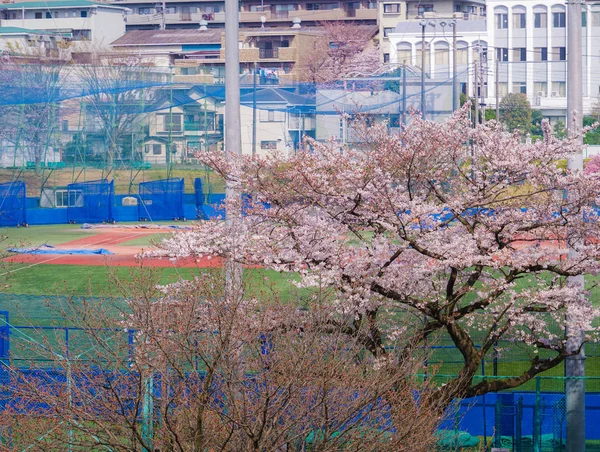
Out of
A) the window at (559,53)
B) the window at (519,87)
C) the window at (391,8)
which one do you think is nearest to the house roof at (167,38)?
the window at (391,8)

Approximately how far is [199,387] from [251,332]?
2.47ft

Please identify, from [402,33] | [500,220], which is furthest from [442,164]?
[402,33]

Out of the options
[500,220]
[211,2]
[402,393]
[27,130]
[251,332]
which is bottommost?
[402,393]

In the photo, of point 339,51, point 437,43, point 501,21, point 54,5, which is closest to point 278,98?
point 501,21

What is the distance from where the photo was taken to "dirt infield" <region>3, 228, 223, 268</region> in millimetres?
27344

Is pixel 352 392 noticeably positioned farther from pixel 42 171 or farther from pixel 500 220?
pixel 42 171

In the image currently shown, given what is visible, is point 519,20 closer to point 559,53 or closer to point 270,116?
point 559,53

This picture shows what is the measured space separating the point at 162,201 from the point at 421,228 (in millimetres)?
30761

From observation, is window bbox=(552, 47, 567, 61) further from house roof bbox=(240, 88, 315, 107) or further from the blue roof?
the blue roof

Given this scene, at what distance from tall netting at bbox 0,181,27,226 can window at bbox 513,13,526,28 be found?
106 ft

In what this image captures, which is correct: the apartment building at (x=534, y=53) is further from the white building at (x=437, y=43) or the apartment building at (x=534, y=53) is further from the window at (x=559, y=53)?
the white building at (x=437, y=43)

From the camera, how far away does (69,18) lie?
7912 centimetres

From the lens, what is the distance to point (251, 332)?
26.5ft

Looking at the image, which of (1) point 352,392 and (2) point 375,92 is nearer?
(1) point 352,392
